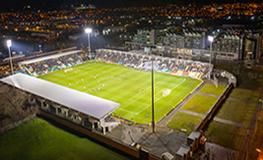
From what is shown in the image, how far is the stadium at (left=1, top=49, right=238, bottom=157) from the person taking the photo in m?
25.8

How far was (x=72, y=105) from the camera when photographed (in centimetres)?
2606

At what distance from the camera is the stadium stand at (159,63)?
47.3 m

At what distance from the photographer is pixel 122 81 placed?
147 feet

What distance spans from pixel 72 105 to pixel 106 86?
1640 cm

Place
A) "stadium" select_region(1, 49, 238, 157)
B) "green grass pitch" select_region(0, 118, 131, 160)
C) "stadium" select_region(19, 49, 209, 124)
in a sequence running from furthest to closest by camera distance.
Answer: "stadium" select_region(19, 49, 209, 124) < "stadium" select_region(1, 49, 238, 157) < "green grass pitch" select_region(0, 118, 131, 160)

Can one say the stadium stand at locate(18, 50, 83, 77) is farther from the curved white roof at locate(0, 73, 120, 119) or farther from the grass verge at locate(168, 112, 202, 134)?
the grass verge at locate(168, 112, 202, 134)

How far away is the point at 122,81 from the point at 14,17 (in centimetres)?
14013

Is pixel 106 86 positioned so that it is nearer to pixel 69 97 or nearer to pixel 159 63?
pixel 69 97

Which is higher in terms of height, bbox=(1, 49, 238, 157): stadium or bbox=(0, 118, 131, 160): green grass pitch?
bbox=(1, 49, 238, 157): stadium

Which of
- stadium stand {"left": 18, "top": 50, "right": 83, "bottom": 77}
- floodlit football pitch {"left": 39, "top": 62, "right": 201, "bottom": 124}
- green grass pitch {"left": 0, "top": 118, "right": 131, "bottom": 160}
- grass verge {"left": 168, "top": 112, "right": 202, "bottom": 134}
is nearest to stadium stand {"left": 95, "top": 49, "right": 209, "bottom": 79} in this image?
floodlit football pitch {"left": 39, "top": 62, "right": 201, "bottom": 124}

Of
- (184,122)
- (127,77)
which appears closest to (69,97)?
(184,122)

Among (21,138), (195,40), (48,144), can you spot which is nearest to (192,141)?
(48,144)

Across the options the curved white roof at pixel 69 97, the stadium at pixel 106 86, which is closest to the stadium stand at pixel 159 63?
the stadium at pixel 106 86

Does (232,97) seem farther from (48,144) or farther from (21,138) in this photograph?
(21,138)
